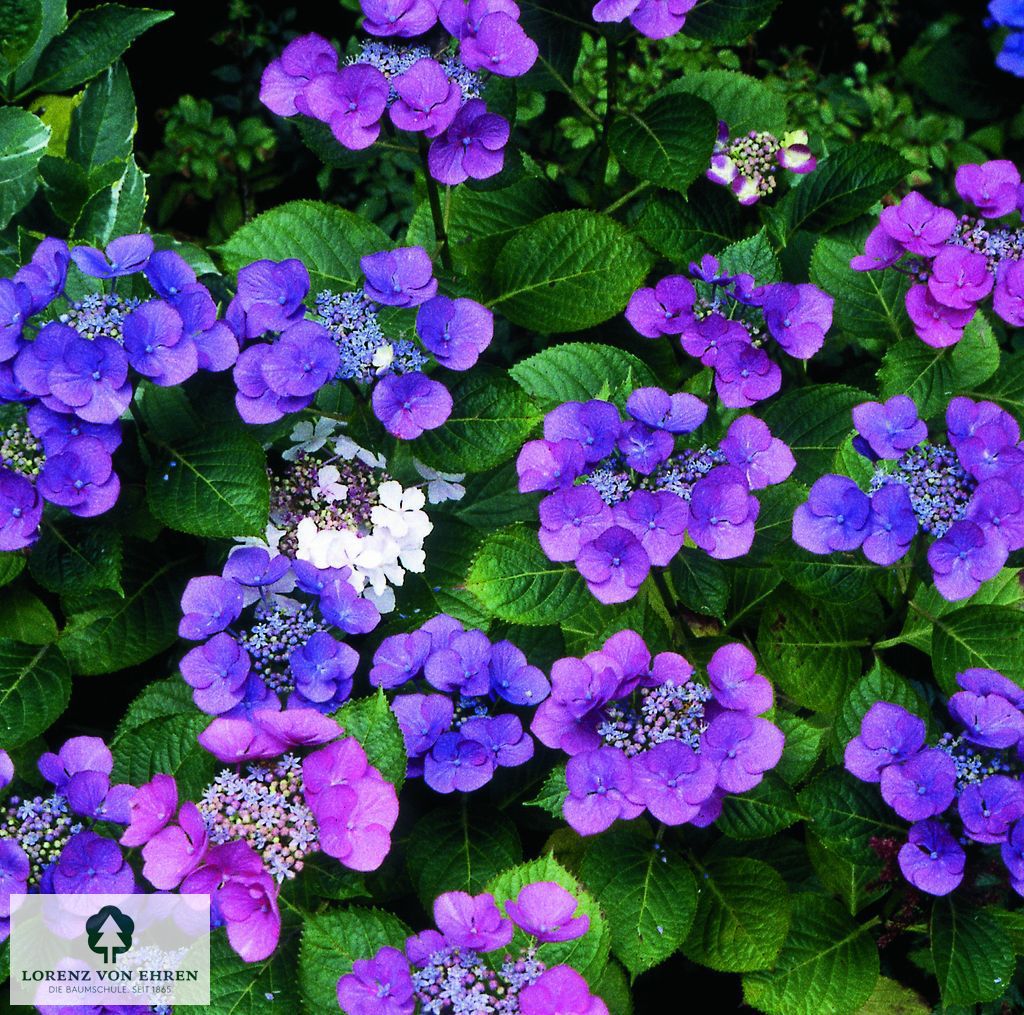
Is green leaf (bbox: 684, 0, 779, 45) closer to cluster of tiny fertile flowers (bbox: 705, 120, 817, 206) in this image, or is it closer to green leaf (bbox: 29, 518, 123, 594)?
cluster of tiny fertile flowers (bbox: 705, 120, 817, 206)

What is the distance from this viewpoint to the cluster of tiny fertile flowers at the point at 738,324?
185 centimetres

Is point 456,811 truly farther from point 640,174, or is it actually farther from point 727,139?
point 727,139

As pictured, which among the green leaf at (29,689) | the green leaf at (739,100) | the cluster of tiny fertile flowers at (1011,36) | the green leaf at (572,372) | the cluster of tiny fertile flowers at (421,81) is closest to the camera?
the cluster of tiny fertile flowers at (421,81)

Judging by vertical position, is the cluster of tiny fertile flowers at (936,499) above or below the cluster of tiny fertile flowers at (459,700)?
above

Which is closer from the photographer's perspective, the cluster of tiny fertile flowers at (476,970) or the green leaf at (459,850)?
the cluster of tiny fertile flowers at (476,970)

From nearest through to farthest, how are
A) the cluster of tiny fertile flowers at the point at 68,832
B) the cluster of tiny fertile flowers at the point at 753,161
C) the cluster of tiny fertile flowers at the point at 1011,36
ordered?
the cluster of tiny fertile flowers at the point at 68,832
the cluster of tiny fertile flowers at the point at 753,161
the cluster of tiny fertile flowers at the point at 1011,36

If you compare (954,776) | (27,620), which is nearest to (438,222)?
(27,620)

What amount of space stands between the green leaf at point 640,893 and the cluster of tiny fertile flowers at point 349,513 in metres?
0.49

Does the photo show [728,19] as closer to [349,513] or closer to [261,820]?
[349,513]

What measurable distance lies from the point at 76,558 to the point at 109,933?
23.7 inches

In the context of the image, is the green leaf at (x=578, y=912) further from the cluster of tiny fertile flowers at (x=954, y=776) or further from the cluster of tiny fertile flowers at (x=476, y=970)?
the cluster of tiny fertile flowers at (x=954, y=776)

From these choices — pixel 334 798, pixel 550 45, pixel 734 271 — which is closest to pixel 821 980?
pixel 334 798

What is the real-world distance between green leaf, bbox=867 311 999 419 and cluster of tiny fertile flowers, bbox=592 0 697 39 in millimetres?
664

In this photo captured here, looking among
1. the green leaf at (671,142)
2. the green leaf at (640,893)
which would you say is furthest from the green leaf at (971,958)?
the green leaf at (671,142)
